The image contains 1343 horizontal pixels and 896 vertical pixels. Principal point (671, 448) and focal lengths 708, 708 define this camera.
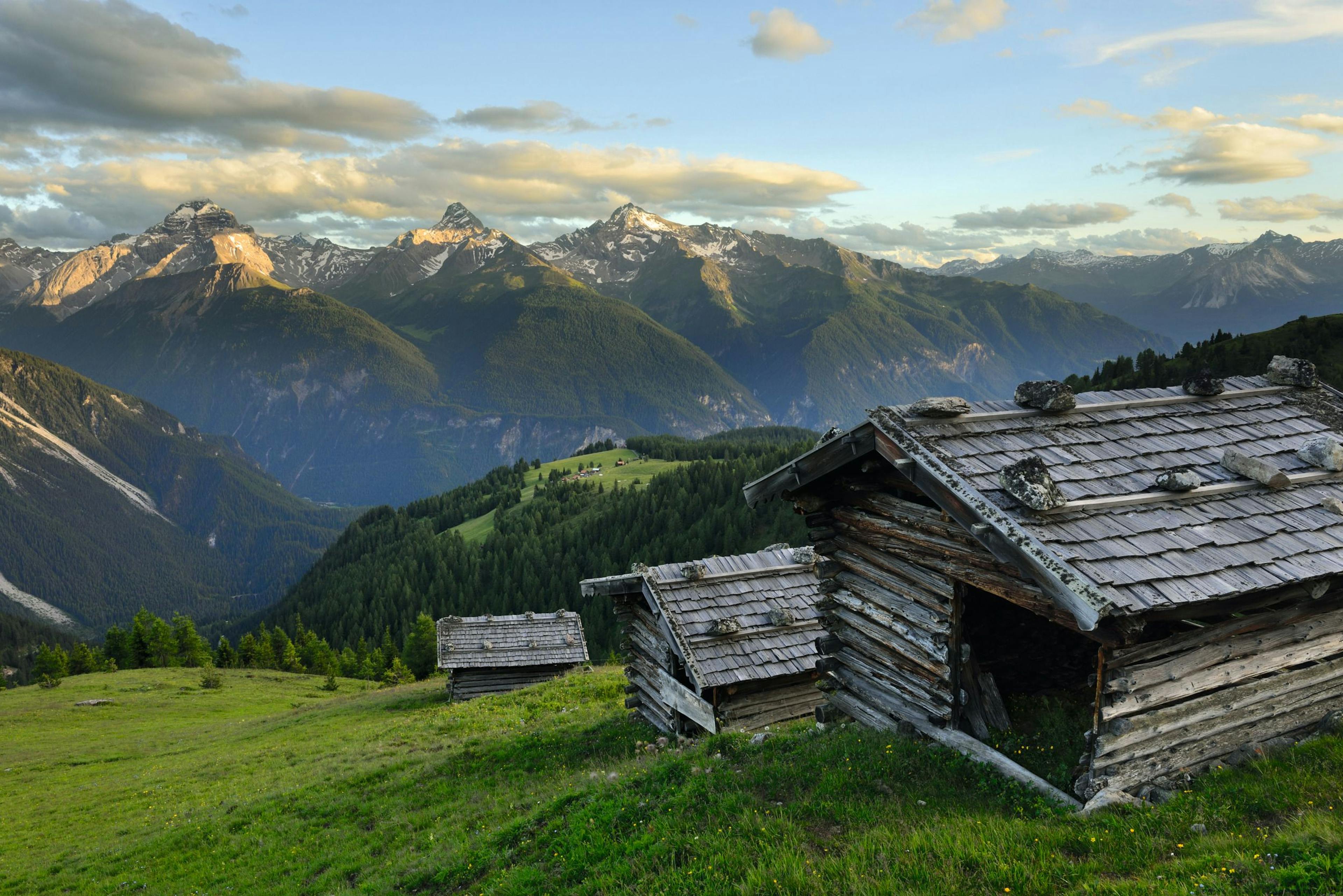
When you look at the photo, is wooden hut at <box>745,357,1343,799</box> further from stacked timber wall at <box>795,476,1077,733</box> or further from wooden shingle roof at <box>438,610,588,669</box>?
wooden shingle roof at <box>438,610,588,669</box>

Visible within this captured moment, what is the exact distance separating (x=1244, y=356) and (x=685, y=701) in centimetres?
11492

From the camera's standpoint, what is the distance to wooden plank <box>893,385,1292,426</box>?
10.8 meters

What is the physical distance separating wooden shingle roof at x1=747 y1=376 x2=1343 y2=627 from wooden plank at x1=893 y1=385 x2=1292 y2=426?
0.03 meters

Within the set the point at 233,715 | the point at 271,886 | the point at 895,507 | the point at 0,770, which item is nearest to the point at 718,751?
the point at 895,507

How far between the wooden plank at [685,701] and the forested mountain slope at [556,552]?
84.6 m

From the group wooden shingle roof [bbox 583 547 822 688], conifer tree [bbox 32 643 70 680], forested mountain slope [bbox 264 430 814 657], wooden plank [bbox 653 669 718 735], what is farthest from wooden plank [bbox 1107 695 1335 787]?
conifer tree [bbox 32 643 70 680]

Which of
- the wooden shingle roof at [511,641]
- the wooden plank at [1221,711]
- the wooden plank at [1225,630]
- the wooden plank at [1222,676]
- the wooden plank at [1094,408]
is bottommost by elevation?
the wooden shingle roof at [511,641]

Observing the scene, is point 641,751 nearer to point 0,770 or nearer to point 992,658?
point 992,658

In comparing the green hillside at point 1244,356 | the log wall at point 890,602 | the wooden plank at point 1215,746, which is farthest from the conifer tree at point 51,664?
the green hillside at point 1244,356

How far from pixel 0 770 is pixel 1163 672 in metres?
52.6

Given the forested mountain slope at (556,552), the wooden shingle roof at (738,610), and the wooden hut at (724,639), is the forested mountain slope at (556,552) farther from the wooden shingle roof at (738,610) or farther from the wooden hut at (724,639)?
the wooden shingle roof at (738,610)

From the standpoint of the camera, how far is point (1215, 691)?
9.32m

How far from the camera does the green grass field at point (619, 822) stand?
735 centimetres

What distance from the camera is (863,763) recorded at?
35.4 ft
